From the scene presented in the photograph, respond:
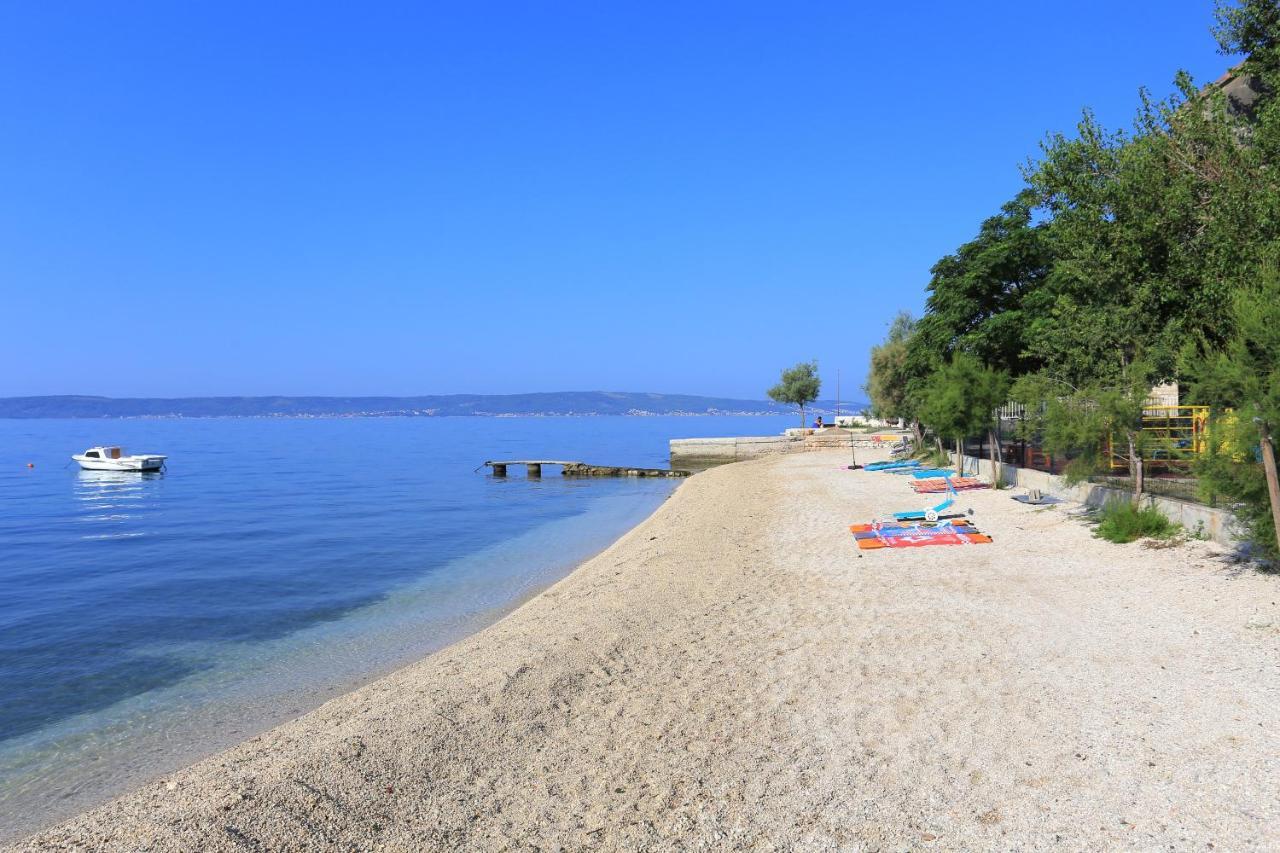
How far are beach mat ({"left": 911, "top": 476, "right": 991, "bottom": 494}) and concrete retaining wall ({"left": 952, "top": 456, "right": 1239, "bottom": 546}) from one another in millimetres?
735

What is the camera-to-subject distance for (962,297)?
36531 millimetres

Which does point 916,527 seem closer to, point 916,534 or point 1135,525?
point 916,534

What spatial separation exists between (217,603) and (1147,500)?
1841 cm

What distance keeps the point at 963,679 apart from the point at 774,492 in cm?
2222

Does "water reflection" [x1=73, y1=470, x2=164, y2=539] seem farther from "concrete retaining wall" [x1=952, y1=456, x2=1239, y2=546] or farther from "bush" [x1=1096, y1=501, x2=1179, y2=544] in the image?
"bush" [x1=1096, y1=501, x2=1179, y2=544]

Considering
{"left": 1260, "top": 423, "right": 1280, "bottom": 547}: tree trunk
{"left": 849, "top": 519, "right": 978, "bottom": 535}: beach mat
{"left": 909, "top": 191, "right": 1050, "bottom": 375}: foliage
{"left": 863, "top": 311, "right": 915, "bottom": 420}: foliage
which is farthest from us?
{"left": 863, "top": 311, "right": 915, "bottom": 420}: foliage

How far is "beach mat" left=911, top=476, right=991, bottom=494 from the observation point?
24.9 meters

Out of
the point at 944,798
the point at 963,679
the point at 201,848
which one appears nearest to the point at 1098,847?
the point at 944,798

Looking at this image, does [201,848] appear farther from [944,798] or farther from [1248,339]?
[1248,339]

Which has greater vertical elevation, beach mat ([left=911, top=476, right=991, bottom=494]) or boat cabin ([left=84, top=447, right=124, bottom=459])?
beach mat ([left=911, top=476, right=991, bottom=494])

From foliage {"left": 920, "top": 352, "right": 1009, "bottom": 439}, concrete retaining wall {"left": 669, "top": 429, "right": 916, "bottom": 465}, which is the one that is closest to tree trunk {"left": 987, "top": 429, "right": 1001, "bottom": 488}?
foliage {"left": 920, "top": 352, "right": 1009, "bottom": 439}

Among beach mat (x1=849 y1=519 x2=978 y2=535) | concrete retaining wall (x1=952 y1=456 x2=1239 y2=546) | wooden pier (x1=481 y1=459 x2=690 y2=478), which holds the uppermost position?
concrete retaining wall (x1=952 y1=456 x2=1239 y2=546)

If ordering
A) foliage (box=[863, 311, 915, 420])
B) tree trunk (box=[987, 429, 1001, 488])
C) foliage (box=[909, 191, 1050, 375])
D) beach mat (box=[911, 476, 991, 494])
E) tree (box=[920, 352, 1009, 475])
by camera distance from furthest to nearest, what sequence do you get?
foliage (box=[863, 311, 915, 420])
foliage (box=[909, 191, 1050, 375])
tree (box=[920, 352, 1009, 475])
beach mat (box=[911, 476, 991, 494])
tree trunk (box=[987, 429, 1001, 488])

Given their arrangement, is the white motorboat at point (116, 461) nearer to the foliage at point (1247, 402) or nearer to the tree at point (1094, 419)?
the tree at point (1094, 419)
